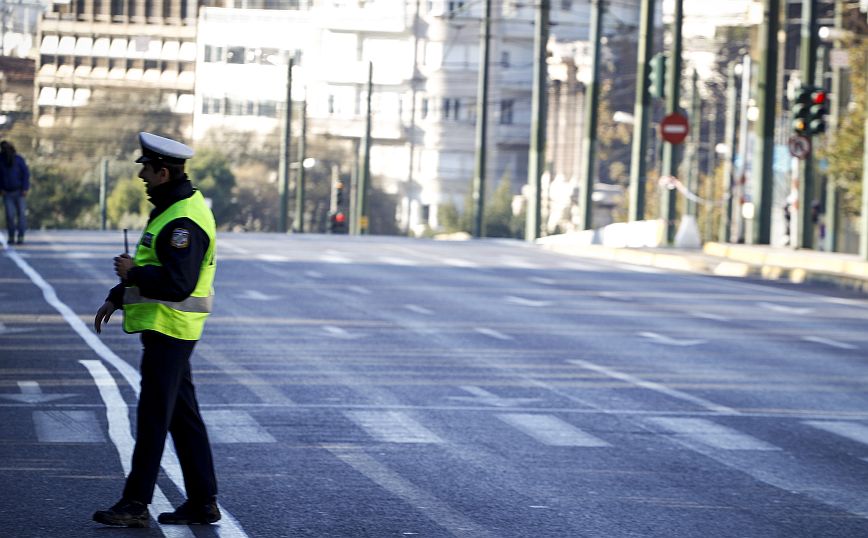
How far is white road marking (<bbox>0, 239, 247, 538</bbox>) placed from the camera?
8.72 metres

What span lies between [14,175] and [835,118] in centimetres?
2964

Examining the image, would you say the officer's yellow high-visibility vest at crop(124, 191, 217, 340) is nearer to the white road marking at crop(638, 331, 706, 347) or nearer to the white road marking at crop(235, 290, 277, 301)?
the white road marking at crop(638, 331, 706, 347)

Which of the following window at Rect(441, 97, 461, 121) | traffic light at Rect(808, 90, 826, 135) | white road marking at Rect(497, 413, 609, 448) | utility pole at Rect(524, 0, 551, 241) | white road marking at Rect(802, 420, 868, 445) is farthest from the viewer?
window at Rect(441, 97, 461, 121)

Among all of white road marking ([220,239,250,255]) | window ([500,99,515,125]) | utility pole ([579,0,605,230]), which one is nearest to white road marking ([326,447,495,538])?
white road marking ([220,239,250,255])

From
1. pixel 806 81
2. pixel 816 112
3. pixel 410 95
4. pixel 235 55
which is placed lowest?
pixel 816 112

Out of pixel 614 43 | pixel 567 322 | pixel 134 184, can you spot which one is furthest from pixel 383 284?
pixel 614 43

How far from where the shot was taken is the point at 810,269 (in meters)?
33.4

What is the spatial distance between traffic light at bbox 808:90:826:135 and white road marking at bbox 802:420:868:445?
27656mm

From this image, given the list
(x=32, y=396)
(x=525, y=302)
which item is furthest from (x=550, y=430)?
(x=525, y=302)

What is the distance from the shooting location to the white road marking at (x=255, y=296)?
2320 cm

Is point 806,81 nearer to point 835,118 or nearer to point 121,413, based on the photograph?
point 835,118

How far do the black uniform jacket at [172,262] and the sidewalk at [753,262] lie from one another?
940 inches

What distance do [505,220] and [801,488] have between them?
94.9 metres

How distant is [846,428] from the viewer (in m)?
13.4
